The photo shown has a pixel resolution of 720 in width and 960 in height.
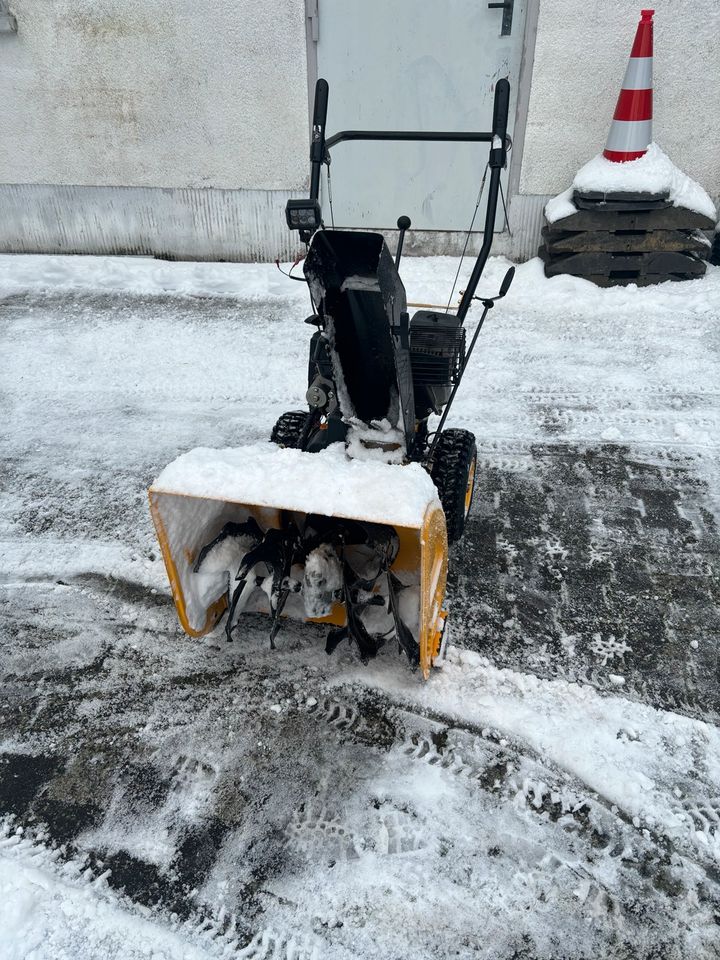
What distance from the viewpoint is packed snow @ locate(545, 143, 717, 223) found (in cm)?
593

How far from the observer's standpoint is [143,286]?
6.81 meters

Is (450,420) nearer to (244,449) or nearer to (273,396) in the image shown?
(273,396)

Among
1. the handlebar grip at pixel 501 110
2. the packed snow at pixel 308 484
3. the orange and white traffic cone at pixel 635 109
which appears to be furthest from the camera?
the orange and white traffic cone at pixel 635 109

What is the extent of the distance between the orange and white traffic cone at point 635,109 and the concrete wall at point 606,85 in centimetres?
19

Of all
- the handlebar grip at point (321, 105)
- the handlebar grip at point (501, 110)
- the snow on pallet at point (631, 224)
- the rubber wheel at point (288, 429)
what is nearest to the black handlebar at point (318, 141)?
Result: the handlebar grip at point (321, 105)

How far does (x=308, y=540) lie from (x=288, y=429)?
967 millimetres

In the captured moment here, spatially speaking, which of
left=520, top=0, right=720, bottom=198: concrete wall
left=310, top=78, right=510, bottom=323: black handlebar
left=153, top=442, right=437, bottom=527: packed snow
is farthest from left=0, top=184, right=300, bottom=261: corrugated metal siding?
left=153, top=442, right=437, bottom=527: packed snow

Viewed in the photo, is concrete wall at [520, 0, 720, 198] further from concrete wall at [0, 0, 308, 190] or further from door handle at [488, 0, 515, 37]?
concrete wall at [0, 0, 308, 190]

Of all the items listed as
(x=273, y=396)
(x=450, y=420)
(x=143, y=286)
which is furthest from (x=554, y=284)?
(x=143, y=286)

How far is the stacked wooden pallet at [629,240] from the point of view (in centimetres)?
601

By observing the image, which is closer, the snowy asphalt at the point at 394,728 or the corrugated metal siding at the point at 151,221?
the snowy asphalt at the point at 394,728

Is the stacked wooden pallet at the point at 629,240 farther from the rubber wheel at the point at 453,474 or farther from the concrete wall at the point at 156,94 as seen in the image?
the rubber wheel at the point at 453,474

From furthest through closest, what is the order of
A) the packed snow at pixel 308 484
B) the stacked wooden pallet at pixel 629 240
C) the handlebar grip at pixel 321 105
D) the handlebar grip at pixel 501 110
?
the stacked wooden pallet at pixel 629 240 → the handlebar grip at pixel 321 105 → the handlebar grip at pixel 501 110 → the packed snow at pixel 308 484

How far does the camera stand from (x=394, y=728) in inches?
106
